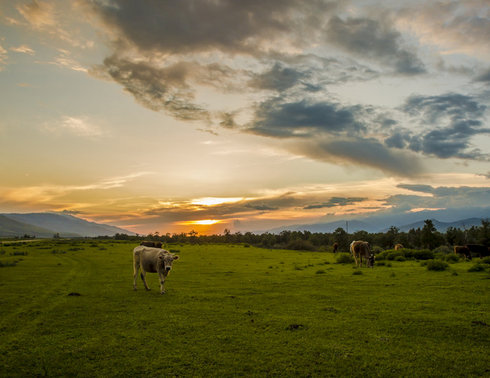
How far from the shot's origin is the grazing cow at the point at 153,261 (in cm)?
1836

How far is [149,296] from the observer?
54.9 feet

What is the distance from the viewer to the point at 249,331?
35.2 ft

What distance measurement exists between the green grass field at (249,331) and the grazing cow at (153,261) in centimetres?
104

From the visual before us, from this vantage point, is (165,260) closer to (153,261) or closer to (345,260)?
(153,261)

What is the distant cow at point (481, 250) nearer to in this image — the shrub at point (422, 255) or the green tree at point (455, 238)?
the shrub at point (422, 255)

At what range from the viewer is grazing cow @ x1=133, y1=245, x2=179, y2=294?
18359 millimetres

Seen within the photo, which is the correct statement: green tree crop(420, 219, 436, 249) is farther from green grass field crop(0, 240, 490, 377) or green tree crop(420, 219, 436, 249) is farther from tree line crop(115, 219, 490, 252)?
green grass field crop(0, 240, 490, 377)

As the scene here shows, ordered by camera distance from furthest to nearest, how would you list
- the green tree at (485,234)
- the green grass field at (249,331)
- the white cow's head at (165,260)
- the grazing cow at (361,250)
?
the green tree at (485,234)
the grazing cow at (361,250)
the white cow's head at (165,260)
the green grass field at (249,331)

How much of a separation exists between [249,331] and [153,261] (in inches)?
391

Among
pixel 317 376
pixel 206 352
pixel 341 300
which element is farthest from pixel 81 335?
pixel 341 300

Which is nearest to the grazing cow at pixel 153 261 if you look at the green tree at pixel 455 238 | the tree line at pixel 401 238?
the tree line at pixel 401 238

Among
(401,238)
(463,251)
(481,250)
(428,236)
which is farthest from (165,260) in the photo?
(401,238)

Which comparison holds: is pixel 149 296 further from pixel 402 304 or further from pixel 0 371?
pixel 402 304

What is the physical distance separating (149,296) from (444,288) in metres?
15.9
